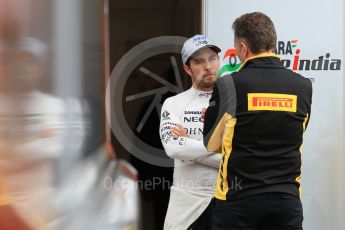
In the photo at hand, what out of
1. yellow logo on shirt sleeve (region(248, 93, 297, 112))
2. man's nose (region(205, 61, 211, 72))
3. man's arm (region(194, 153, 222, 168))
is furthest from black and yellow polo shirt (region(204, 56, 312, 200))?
man's nose (region(205, 61, 211, 72))

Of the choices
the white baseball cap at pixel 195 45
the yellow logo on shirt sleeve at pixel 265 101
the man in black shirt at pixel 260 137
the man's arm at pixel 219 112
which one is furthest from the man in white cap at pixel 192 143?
the yellow logo on shirt sleeve at pixel 265 101

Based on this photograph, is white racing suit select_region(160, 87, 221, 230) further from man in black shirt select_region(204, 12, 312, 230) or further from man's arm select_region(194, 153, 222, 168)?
man in black shirt select_region(204, 12, 312, 230)

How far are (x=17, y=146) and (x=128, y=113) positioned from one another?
2453mm

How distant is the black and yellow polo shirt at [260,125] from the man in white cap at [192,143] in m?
0.47

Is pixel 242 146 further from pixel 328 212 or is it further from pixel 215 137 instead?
pixel 328 212

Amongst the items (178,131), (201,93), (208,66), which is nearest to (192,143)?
(178,131)

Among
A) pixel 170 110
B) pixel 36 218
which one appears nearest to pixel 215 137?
pixel 170 110

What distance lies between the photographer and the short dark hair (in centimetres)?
214

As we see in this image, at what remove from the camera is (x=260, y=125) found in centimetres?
204

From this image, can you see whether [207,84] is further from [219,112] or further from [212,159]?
[219,112]

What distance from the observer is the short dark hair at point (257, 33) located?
7.04 feet

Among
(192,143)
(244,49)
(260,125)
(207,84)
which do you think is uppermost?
(244,49)

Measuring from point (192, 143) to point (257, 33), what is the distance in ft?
2.22

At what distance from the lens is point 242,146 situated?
207cm
